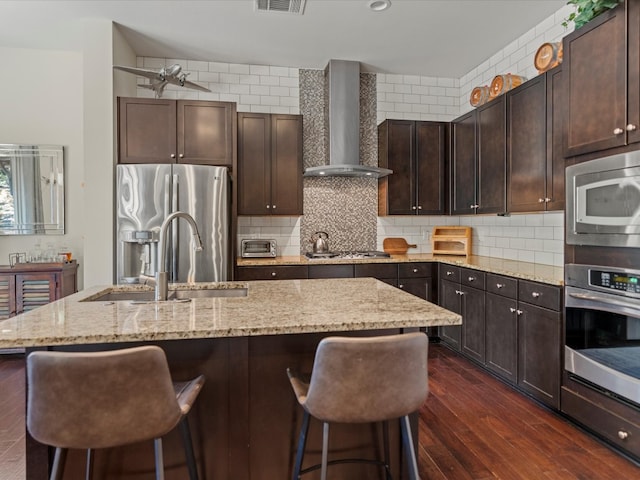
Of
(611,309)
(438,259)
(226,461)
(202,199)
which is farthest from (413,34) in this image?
(226,461)

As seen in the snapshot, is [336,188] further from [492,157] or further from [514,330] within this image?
[514,330]

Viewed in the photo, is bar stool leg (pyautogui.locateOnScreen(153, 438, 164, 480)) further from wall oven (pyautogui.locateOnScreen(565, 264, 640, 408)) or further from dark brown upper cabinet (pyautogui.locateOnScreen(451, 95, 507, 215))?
dark brown upper cabinet (pyautogui.locateOnScreen(451, 95, 507, 215))

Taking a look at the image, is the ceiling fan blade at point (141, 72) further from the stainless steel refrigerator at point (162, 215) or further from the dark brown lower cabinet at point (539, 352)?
the dark brown lower cabinet at point (539, 352)

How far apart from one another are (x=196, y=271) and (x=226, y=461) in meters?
2.01

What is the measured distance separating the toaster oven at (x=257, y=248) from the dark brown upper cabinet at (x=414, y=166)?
1288mm

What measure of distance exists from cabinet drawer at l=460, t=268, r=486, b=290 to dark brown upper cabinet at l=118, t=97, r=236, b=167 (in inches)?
91.9

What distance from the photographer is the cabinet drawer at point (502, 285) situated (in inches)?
115

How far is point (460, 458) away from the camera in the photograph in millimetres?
2137

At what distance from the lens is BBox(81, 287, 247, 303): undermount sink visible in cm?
215

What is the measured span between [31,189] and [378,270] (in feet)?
11.6

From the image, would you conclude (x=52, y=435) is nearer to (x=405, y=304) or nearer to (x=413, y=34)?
(x=405, y=304)

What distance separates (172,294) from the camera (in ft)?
7.14

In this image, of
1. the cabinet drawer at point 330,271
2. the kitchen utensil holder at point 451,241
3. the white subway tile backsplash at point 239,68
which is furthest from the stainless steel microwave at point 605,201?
the white subway tile backsplash at point 239,68

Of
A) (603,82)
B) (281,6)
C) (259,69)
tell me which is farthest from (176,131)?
(603,82)
